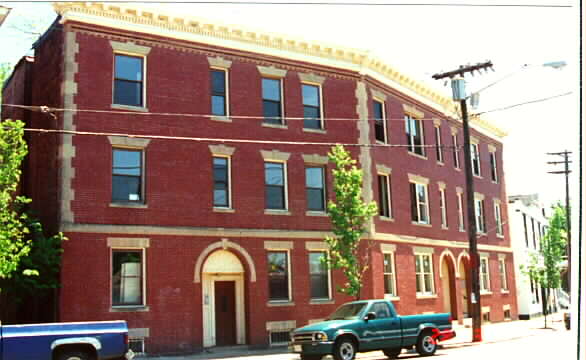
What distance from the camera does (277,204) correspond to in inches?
992

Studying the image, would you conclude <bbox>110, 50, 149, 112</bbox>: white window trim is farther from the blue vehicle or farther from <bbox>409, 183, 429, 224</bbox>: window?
Answer: <bbox>409, 183, 429, 224</bbox>: window

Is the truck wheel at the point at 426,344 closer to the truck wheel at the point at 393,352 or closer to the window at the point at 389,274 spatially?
the truck wheel at the point at 393,352

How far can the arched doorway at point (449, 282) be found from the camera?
1330 inches

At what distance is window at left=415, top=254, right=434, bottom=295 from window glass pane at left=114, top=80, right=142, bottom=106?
15.9 meters

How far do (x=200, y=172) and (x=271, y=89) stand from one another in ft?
16.5

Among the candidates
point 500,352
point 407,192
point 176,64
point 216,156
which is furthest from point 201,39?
point 500,352

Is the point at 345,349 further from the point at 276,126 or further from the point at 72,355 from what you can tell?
the point at 276,126

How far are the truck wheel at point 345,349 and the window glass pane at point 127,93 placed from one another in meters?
11.3

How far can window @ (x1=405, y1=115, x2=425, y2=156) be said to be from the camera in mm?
32219

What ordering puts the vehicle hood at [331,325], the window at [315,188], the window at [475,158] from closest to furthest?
the vehicle hood at [331,325] < the window at [315,188] < the window at [475,158]

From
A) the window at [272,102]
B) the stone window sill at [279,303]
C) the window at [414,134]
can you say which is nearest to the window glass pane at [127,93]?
the window at [272,102]

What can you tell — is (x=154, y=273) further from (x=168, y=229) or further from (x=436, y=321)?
(x=436, y=321)

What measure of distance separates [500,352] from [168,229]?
38.1ft

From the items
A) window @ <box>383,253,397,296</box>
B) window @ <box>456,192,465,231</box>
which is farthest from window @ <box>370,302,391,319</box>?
window @ <box>456,192,465,231</box>
